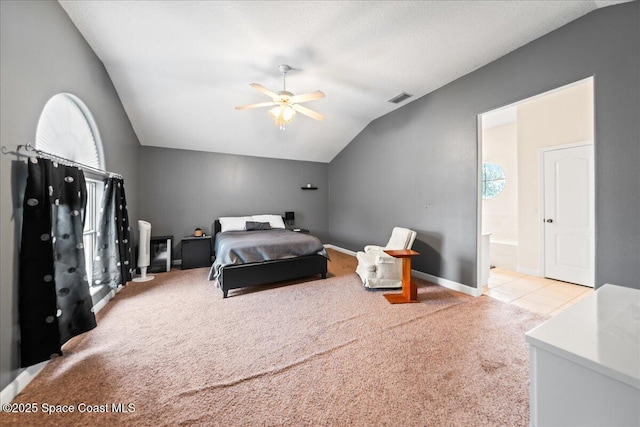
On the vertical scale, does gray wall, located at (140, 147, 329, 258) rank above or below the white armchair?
above

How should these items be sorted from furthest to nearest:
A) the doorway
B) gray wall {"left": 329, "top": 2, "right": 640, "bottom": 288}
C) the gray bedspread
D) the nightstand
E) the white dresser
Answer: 1. the nightstand
2. the doorway
3. the gray bedspread
4. gray wall {"left": 329, "top": 2, "right": 640, "bottom": 288}
5. the white dresser

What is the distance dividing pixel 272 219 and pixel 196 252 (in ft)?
5.54

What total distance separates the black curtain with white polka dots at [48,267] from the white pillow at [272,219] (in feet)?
10.8

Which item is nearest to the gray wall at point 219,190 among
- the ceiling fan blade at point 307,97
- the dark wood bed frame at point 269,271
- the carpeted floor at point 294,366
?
the carpeted floor at point 294,366

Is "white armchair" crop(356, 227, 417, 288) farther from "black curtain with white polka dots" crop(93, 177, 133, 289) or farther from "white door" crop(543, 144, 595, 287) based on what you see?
"black curtain with white polka dots" crop(93, 177, 133, 289)

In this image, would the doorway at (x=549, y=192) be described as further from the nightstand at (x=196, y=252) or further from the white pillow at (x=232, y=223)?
the nightstand at (x=196, y=252)

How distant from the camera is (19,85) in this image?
1538mm

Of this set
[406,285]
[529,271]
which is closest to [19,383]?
[406,285]

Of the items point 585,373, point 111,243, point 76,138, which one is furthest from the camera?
point 111,243

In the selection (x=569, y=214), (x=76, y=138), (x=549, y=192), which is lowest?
(x=569, y=214)

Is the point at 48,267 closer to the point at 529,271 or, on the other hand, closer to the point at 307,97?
the point at 307,97

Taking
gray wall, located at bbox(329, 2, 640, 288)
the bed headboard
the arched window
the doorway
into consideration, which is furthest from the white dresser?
the bed headboard

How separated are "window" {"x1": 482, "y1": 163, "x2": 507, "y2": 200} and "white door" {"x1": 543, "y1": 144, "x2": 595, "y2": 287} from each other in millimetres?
1318

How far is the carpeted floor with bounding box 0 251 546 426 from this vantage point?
4.42 ft
